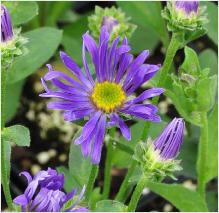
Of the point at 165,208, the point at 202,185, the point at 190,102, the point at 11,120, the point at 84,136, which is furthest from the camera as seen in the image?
the point at 11,120

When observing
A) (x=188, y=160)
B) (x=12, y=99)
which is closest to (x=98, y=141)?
(x=188, y=160)

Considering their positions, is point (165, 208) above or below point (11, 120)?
below

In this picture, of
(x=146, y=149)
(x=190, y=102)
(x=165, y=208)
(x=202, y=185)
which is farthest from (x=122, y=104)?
(x=165, y=208)

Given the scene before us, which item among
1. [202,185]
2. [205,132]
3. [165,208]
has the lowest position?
[165,208]

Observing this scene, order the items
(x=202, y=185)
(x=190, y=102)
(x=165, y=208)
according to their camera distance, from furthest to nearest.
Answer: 1. (x=165, y=208)
2. (x=202, y=185)
3. (x=190, y=102)

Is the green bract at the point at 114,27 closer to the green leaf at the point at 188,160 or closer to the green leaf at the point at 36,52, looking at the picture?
the green leaf at the point at 36,52

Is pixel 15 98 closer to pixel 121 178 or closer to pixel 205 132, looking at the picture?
pixel 121 178

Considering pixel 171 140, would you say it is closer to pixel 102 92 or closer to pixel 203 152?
pixel 102 92
